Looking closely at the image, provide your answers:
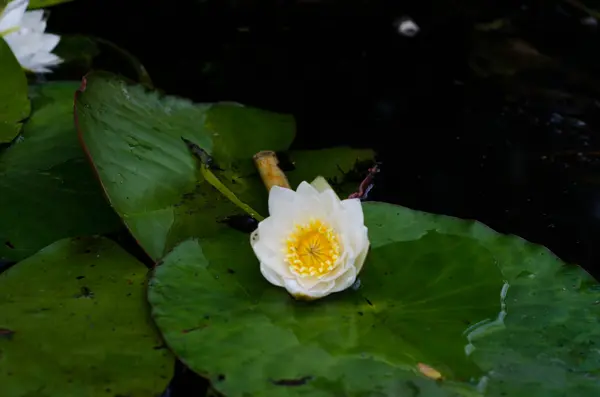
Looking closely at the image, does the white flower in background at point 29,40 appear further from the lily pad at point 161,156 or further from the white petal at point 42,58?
the lily pad at point 161,156

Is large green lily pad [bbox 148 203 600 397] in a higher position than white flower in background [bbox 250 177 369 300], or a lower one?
lower

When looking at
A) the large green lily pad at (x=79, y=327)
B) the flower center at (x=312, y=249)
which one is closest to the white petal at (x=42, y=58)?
the large green lily pad at (x=79, y=327)

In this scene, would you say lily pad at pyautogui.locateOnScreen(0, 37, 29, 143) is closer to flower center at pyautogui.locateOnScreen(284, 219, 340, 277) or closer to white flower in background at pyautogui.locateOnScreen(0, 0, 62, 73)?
white flower in background at pyautogui.locateOnScreen(0, 0, 62, 73)

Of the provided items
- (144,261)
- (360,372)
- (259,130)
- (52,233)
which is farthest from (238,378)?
(259,130)

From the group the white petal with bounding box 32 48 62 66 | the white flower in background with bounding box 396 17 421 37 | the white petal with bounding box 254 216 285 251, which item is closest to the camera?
the white petal with bounding box 254 216 285 251

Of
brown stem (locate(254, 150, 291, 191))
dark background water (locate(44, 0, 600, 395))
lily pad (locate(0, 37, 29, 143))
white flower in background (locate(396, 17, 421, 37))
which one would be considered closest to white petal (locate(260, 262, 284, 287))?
brown stem (locate(254, 150, 291, 191))

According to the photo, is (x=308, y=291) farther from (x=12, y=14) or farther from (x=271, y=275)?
(x=12, y=14)
